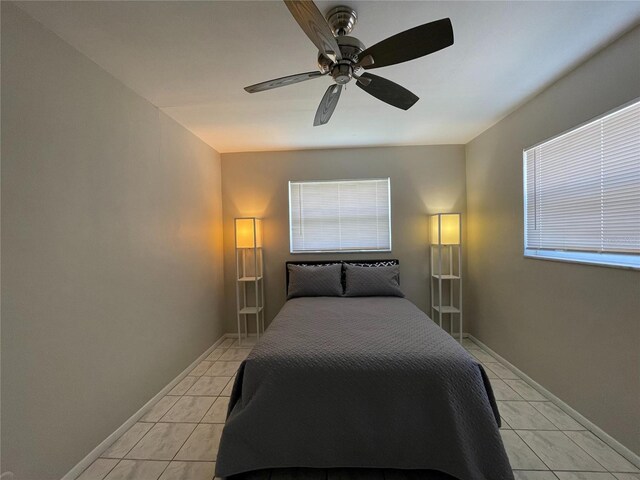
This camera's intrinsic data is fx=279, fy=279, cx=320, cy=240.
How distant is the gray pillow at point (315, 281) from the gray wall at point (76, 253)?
121 centimetres

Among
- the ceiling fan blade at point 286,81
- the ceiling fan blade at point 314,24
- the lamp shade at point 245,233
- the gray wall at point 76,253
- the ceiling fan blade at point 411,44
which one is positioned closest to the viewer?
the ceiling fan blade at point 314,24

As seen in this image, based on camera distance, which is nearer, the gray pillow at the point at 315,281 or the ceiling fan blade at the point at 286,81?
the ceiling fan blade at the point at 286,81

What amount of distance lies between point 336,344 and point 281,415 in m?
0.49

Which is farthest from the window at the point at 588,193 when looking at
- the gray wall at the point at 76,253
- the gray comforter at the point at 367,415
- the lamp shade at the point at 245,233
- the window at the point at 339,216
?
the gray wall at the point at 76,253

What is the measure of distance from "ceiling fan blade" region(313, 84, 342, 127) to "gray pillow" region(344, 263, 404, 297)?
1.77m

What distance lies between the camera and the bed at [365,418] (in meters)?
1.45

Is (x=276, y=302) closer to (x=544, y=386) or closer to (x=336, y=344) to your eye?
(x=336, y=344)

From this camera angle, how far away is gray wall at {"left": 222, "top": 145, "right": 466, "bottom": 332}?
353cm

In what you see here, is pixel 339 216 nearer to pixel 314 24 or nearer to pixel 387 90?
pixel 387 90

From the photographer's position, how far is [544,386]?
2242mm

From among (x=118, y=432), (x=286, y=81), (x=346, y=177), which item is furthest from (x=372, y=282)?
(x=118, y=432)

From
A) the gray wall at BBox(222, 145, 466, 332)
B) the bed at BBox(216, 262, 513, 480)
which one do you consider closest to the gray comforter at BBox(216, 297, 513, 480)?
the bed at BBox(216, 262, 513, 480)

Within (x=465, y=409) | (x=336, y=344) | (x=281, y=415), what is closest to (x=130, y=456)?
(x=281, y=415)

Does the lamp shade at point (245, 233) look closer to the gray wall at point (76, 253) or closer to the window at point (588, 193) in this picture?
the gray wall at point (76, 253)
